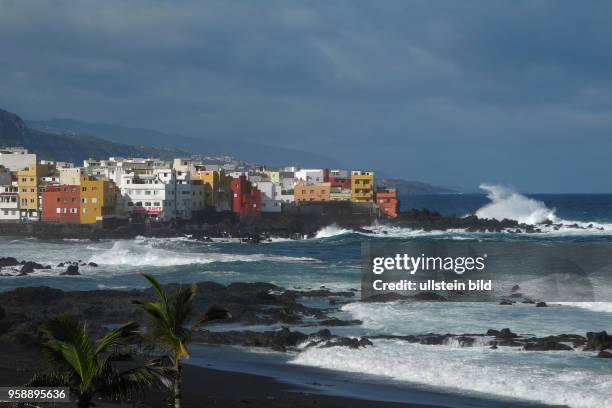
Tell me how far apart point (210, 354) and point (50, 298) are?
1184 centimetres

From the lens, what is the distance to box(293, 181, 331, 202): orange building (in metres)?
95.9

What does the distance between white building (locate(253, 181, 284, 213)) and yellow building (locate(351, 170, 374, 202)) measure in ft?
27.0

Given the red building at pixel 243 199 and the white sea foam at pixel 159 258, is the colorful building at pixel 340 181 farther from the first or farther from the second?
the white sea foam at pixel 159 258

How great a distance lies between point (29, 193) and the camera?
81.1 m

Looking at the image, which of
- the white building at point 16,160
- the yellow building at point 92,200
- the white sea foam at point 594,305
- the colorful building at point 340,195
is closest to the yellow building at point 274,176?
the colorful building at point 340,195

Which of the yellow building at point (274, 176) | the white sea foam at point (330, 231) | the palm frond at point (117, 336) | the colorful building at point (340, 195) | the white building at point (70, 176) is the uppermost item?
the yellow building at point (274, 176)

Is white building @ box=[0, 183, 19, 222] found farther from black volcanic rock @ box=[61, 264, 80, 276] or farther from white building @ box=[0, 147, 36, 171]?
black volcanic rock @ box=[61, 264, 80, 276]

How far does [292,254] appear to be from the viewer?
199 feet

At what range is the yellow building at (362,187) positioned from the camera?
9701cm

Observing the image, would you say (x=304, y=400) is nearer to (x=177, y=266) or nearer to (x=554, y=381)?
(x=554, y=381)

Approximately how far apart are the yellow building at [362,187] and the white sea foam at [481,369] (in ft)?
243

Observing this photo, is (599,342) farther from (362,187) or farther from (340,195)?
(362,187)

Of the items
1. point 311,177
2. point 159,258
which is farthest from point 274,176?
point 159,258

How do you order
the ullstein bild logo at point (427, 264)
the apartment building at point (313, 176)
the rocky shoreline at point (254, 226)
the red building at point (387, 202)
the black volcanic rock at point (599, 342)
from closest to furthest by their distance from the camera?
the black volcanic rock at point (599, 342), the ullstein bild logo at point (427, 264), the rocky shoreline at point (254, 226), the red building at point (387, 202), the apartment building at point (313, 176)
